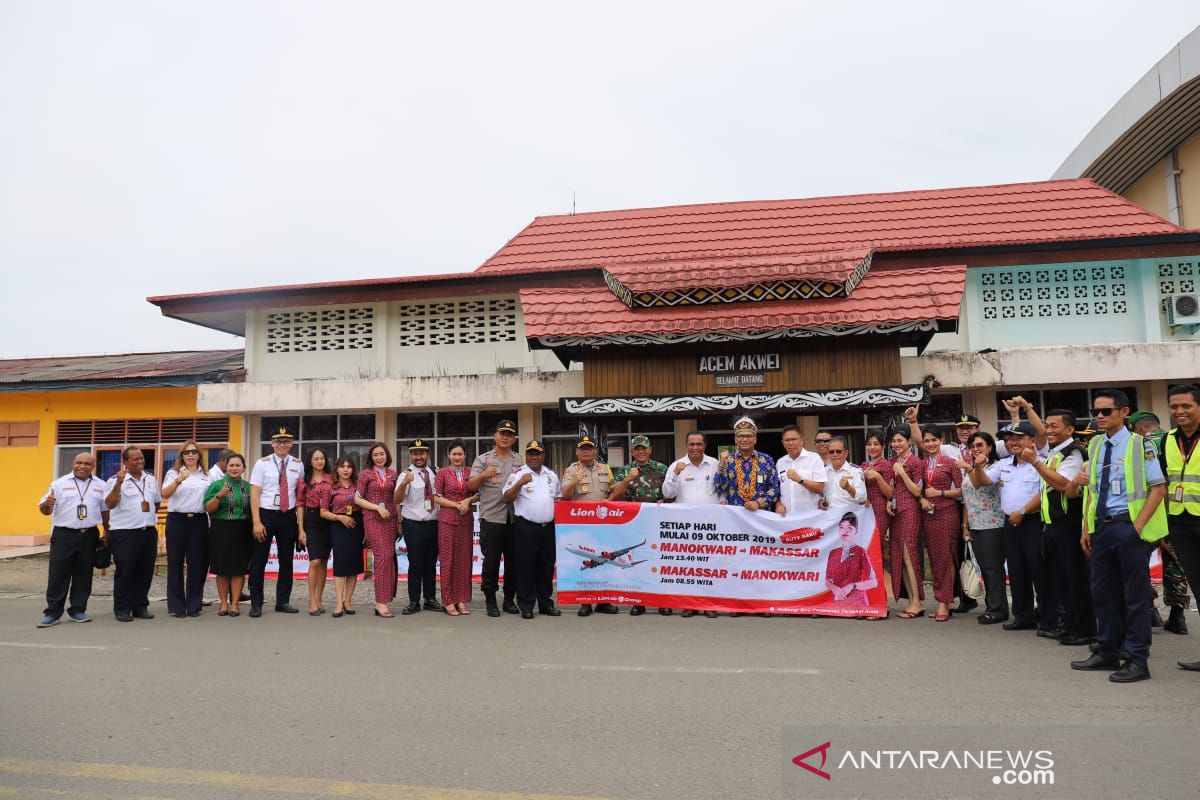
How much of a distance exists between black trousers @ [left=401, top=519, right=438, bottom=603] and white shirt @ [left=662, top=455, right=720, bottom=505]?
2558 millimetres

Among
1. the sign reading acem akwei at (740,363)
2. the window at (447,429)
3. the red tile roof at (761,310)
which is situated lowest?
the window at (447,429)

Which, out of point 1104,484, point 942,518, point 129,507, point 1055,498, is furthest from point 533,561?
point 1104,484

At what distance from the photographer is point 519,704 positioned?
5.17m

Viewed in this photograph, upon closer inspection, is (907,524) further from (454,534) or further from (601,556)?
(454,534)

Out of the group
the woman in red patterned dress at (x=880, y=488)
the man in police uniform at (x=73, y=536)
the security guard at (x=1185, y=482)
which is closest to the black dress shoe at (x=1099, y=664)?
the security guard at (x=1185, y=482)

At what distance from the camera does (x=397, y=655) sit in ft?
21.8

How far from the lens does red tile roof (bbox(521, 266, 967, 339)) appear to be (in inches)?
447

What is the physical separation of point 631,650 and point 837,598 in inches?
99.0

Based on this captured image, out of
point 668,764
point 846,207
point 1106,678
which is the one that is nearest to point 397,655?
point 668,764

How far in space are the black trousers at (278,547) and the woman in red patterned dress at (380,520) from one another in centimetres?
88

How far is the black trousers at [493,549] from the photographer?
28.7ft

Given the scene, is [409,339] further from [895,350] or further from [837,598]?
[837,598]

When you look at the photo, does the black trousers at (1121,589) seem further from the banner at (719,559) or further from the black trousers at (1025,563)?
the banner at (719,559)

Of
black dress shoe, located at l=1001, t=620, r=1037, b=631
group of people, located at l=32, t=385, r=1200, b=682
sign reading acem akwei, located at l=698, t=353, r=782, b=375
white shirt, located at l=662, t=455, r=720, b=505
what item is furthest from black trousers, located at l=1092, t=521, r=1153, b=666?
sign reading acem akwei, located at l=698, t=353, r=782, b=375
